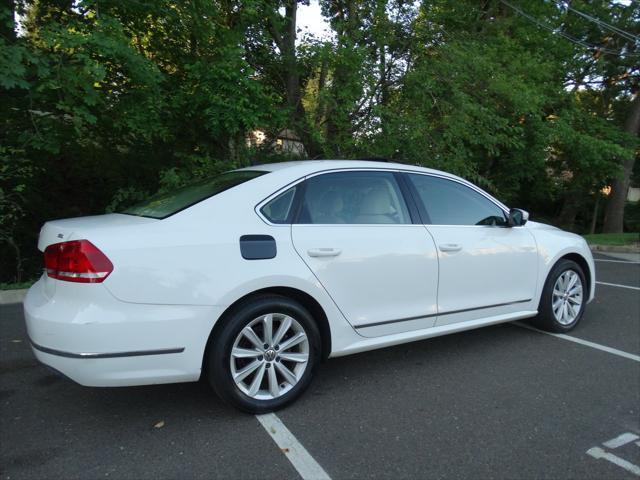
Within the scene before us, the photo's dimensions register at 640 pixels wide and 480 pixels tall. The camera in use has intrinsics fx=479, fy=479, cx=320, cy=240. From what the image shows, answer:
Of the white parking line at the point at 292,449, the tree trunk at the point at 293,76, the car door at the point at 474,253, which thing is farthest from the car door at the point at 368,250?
the tree trunk at the point at 293,76

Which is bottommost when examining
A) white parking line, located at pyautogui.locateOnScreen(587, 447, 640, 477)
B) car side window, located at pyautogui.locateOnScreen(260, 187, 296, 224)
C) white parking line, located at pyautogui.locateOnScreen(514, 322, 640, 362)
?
white parking line, located at pyautogui.locateOnScreen(587, 447, 640, 477)

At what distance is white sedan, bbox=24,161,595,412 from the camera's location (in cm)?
254

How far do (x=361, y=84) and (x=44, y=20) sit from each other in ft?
14.5

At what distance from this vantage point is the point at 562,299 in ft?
15.2

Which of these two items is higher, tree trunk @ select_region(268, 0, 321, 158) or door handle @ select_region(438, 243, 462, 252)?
tree trunk @ select_region(268, 0, 321, 158)

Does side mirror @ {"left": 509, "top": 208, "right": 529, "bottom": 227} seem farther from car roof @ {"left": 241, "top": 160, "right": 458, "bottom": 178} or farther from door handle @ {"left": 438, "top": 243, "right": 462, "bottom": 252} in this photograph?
car roof @ {"left": 241, "top": 160, "right": 458, "bottom": 178}

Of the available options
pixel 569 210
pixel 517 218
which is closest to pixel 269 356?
pixel 517 218

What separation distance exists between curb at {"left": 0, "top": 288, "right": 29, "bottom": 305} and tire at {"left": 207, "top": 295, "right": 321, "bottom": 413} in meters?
4.24

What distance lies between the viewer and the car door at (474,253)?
3723 millimetres

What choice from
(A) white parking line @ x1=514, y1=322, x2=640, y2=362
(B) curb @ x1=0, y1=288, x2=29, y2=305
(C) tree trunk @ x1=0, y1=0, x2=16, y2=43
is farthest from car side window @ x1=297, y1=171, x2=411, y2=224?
(B) curb @ x1=0, y1=288, x2=29, y2=305

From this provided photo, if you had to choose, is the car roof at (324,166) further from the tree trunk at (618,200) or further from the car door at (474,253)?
the tree trunk at (618,200)

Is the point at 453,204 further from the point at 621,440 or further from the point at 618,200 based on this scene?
the point at 618,200

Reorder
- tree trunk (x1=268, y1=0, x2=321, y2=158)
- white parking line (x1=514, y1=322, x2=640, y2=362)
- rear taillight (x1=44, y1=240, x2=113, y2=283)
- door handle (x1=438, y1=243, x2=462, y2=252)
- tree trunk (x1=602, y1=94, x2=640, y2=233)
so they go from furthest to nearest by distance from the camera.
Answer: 1. tree trunk (x1=602, y1=94, x2=640, y2=233)
2. tree trunk (x1=268, y1=0, x2=321, y2=158)
3. white parking line (x1=514, y1=322, x2=640, y2=362)
4. door handle (x1=438, y1=243, x2=462, y2=252)
5. rear taillight (x1=44, y1=240, x2=113, y2=283)

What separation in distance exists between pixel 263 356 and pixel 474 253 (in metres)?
1.93
